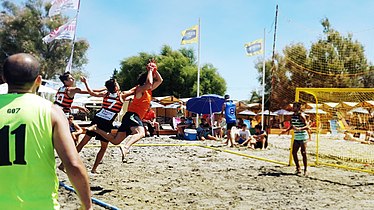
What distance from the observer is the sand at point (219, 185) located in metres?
6.13

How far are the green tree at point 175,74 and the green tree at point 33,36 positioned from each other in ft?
42.1

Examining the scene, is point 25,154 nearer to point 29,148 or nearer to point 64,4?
point 29,148

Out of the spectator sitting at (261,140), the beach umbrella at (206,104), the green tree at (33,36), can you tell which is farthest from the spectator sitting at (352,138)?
the green tree at (33,36)

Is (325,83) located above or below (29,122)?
above

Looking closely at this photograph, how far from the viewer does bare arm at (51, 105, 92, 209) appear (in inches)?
87.2

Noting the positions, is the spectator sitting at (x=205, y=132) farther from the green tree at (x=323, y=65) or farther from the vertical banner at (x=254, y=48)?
the green tree at (x=323, y=65)

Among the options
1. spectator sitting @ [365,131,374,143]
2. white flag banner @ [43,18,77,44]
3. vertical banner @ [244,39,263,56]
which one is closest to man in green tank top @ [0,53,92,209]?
white flag banner @ [43,18,77,44]

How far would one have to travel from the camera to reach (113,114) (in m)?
7.55

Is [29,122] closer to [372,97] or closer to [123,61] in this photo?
[372,97]

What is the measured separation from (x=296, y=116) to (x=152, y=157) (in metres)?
4.31

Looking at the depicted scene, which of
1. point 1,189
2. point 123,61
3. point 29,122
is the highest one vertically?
point 123,61

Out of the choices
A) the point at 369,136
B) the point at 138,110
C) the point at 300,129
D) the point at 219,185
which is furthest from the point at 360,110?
the point at 138,110

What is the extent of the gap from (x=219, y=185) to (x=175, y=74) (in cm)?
4642

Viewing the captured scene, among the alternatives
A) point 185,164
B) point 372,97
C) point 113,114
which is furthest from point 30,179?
point 372,97
